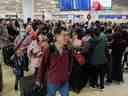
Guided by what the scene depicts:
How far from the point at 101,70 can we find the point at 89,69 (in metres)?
0.28

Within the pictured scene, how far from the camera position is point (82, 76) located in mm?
8195

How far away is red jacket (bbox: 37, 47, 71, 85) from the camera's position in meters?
4.77

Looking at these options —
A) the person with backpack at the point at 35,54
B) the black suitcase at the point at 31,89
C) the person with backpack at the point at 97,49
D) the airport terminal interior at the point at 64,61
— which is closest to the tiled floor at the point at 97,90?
the airport terminal interior at the point at 64,61

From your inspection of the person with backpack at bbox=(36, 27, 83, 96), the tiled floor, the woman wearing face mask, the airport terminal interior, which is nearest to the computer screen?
the airport terminal interior

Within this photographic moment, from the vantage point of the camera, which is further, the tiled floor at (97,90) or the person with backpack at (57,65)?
the tiled floor at (97,90)

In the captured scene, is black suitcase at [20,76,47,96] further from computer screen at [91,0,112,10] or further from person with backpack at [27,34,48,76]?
computer screen at [91,0,112,10]

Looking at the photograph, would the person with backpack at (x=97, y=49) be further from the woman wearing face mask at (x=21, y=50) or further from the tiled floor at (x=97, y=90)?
the woman wearing face mask at (x=21, y=50)

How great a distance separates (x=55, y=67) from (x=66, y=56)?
21 cm

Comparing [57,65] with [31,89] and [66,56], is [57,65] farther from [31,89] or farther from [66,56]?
[31,89]

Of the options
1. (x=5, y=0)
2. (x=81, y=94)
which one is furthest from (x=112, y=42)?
(x=5, y=0)

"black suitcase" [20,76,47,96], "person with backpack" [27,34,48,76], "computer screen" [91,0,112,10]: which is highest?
"computer screen" [91,0,112,10]

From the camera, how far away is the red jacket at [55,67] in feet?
15.7

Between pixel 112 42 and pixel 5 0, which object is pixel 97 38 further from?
pixel 5 0

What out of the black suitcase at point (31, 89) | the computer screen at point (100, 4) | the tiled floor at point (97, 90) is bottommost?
the tiled floor at point (97, 90)
